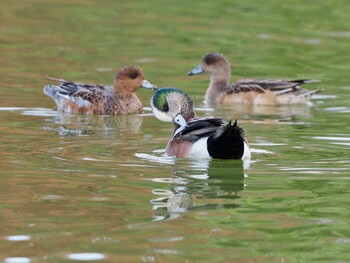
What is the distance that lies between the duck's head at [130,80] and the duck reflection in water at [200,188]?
450 cm

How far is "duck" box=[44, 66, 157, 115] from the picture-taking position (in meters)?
14.2

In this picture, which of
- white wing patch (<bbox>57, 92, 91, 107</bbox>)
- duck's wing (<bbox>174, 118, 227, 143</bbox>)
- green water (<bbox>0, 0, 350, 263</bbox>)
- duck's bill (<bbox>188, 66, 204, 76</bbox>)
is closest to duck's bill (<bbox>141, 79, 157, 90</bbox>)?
green water (<bbox>0, 0, 350, 263</bbox>)

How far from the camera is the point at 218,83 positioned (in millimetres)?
15469

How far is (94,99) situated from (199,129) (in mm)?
4283

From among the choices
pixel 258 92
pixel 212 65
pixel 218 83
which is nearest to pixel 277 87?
pixel 258 92

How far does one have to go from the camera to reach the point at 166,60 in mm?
17266

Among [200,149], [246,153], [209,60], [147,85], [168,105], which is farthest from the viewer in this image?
[209,60]

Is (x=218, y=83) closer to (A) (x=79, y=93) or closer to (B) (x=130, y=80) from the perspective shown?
(B) (x=130, y=80)

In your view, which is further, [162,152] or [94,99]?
[94,99]

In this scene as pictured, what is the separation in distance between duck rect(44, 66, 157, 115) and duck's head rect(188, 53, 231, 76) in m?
1.51

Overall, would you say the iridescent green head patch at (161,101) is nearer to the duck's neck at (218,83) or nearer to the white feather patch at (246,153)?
the white feather patch at (246,153)

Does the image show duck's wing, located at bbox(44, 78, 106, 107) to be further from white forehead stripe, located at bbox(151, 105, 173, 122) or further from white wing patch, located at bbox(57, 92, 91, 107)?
white forehead stripe, located at bbox(151, 105, 173, 122)

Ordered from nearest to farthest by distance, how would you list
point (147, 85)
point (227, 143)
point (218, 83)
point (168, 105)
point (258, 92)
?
point (227, 143)
point (168, 105)
point (147, 85)
point (258, 92)
point (218, 83)

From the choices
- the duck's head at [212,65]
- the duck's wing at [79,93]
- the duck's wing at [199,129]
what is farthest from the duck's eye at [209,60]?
the duck's wing at [199,129]
